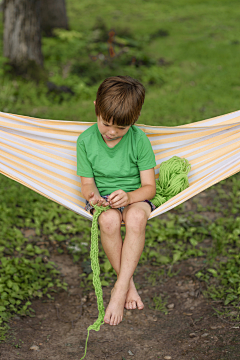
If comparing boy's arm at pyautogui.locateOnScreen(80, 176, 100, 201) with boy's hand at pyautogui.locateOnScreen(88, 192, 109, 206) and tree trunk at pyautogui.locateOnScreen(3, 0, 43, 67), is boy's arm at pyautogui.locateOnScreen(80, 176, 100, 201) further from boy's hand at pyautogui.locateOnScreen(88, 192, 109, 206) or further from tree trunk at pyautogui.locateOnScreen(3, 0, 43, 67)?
tree trunk at pyautogui.locateOnScreen(3, 0, 43, 67)

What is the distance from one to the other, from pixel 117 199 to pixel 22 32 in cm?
468

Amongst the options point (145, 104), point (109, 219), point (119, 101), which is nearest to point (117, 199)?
point (109, 219)

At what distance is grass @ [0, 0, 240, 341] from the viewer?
121 inches

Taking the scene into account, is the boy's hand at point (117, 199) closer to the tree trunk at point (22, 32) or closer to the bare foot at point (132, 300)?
the bare foot at point (132, 300)

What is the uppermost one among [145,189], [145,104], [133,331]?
[145,104]

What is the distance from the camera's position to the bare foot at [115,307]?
6.88ft

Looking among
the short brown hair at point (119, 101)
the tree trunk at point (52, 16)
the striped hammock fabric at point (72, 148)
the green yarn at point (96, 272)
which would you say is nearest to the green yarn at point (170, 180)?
the striped hammock fabric at point (72, 148)

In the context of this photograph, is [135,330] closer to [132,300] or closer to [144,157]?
[132,300]

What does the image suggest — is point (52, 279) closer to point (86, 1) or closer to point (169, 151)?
point (169, 151)

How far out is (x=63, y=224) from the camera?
367 cm

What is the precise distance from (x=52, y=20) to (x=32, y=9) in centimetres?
281

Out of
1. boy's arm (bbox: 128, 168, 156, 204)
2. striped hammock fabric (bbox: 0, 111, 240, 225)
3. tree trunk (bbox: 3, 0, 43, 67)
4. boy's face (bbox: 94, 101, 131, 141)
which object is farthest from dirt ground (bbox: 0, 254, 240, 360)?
tree trunk (bbox: 3, 0, 43, 67)

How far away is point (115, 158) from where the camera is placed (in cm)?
230

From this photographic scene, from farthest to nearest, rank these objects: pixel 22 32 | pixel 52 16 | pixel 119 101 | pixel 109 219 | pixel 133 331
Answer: pixel 52 16 → pixel 22 32 → pixel 133 331 → pixel 109 219 → pixel 119 101
